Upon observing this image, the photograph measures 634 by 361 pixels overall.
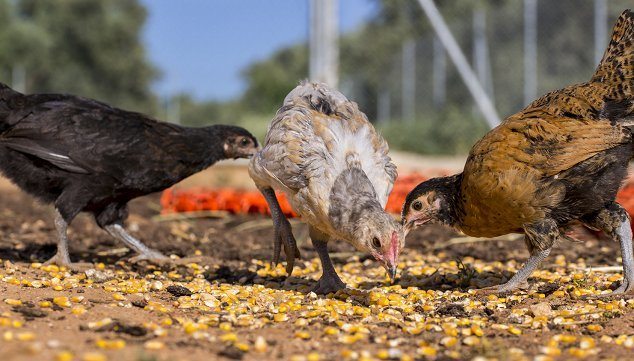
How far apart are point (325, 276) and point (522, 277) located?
126cm

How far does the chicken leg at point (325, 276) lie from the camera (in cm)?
473

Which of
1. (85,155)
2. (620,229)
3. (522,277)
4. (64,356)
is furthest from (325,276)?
(64,356)

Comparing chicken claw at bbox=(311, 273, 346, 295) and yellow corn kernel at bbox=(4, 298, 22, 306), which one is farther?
chicken claw at bbox=(311, 273, 346, 295)

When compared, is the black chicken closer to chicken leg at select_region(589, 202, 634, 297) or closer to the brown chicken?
the brown chicken

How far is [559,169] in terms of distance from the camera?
13.9 ft

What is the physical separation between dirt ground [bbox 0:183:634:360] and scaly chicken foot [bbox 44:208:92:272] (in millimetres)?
147

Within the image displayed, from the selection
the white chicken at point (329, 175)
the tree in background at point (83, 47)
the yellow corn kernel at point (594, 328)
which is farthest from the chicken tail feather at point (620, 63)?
the tree in background at point (83, 47)

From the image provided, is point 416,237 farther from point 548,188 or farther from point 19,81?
point 19,81

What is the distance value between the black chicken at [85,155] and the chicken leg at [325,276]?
4.94 feet

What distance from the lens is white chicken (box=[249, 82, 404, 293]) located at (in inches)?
158

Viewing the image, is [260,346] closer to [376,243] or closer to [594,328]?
[376,243]

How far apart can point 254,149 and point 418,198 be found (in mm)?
1936

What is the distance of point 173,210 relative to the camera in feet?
27.3

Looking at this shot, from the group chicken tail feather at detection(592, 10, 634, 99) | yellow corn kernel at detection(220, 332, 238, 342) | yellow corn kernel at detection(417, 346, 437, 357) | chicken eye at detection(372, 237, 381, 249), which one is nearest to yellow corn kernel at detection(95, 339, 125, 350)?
yellow corn kernel at detection(220, 332, 238, 342)
